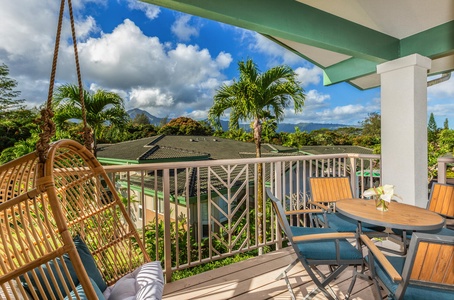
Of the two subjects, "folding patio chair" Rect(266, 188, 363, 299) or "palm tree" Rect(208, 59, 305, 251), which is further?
"palm tree" Rect(208, 59, 305, 251)

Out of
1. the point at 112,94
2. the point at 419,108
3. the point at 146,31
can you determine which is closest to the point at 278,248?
the point at 419,108

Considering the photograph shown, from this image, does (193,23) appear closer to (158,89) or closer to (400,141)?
(158,89)

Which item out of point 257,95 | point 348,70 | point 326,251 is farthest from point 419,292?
point 257,95

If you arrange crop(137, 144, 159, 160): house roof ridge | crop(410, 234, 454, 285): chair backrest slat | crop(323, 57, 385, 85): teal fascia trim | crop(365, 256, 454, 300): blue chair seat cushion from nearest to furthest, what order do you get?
crop(410, 234, 454, 285): chair backrest slat → crop(365, 256, 454, 300): blue chair seat cushion → crop(323, 57, 385, 85): teal fascia trim → crop(137, 144, 159, 160): house roof ridge

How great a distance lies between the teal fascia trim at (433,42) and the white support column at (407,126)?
14 centimetres

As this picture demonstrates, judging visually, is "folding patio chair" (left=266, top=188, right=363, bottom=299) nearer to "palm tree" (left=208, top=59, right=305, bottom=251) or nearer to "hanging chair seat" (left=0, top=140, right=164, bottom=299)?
"hanging chair seat" (left=0, top=140, right=164, bottom=299)

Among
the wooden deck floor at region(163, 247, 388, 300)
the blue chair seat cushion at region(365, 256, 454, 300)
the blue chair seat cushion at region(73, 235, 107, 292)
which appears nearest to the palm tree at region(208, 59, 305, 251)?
the wooden deck floor at region(163, 247, 388, 300)

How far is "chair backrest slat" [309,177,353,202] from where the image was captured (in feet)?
9.67

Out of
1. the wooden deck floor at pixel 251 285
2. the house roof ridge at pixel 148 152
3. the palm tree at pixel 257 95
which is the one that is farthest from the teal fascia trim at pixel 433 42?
the house roof ridge at pixel 148 152

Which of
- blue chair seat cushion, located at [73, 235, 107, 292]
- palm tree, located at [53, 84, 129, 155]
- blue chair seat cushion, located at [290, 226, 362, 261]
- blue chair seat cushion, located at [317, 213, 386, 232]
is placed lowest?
blue chair seat cushion, located at [317, 213, 386, 232]

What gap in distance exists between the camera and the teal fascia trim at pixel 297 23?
2.10 metres

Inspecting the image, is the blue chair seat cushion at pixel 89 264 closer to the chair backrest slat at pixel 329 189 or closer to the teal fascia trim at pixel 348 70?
the chair backrest slat at pixel 329 189

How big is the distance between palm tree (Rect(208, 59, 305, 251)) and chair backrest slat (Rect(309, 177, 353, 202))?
14.7 ft

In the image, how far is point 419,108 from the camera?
3098 millimetres
